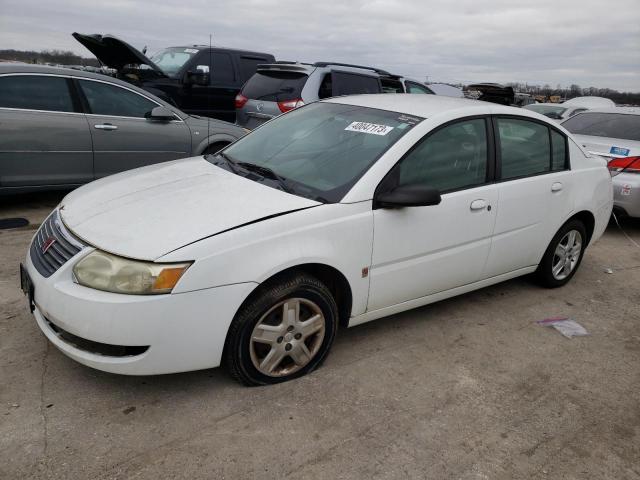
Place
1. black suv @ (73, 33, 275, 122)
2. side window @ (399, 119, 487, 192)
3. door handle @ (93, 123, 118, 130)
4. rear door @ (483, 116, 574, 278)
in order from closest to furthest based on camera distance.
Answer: side window @ (399, 119, 487, 192), rear door @ (483, 116, 574, 278), door handle @ (93, 123, 118, 130), black suv @ (73, 33, 275, 122)

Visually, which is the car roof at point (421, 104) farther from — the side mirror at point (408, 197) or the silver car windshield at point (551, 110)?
the silver car windshield at point (551, 110)

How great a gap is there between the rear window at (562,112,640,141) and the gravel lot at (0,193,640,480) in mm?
4028

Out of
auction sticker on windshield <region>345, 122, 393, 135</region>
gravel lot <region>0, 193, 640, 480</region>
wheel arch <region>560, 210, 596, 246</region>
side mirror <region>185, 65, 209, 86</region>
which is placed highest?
side mirror <region>185, 65, 209, 86</region>

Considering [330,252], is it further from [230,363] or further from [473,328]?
[473,328]

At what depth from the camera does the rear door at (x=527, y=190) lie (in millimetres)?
3818

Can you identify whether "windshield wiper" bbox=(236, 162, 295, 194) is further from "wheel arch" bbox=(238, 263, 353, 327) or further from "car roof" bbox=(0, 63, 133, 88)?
"car roof" bbox=(0, 63, 133, 88)

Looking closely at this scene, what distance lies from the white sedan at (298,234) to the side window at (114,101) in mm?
2658

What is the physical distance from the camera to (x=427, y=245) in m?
3.37

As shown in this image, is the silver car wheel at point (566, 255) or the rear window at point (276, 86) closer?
the silver car wheel at point (566, 255)

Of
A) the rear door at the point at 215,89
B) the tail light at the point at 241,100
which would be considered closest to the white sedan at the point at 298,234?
the tail light at the point at 241,100

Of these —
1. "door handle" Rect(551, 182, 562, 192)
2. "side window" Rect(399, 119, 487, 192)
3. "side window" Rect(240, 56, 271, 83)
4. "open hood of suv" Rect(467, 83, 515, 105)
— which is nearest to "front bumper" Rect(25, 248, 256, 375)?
"side window" Rect(399, 119, 487, 192)

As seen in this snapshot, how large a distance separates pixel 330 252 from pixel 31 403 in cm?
165

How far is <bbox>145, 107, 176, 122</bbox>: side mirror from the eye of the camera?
6188 mm

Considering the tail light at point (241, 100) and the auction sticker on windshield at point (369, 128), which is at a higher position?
the auction sticker on windshield at point (369, 128)
